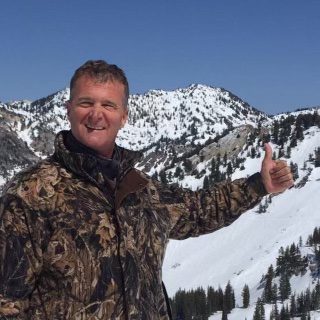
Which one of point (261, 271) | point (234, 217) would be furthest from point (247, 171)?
point (234, 217)

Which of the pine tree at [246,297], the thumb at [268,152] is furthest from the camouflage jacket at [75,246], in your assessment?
the pine tree at [246,297]

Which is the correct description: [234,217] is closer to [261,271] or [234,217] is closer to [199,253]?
[261,271]

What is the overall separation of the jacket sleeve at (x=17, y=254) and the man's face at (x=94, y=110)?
0.91 meters

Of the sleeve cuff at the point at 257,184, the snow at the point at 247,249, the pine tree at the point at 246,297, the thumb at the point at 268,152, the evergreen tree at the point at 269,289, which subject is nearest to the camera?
the thumb at the point at 268,152

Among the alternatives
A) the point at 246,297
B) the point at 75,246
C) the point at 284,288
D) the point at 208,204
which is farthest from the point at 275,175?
the point at 246,297

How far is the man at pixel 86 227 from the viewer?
4.73m

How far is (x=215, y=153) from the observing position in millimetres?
185750

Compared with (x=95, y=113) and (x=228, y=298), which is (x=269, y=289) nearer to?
(x=228, y=298)

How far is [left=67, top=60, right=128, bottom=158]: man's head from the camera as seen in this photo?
5.18 metres

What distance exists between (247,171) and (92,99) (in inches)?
5455

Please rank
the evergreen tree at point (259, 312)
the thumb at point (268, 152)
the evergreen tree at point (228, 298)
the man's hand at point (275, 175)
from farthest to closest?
the evergreen tree at point (228, 298), the evergreen tree at point (259, 312), the man's hand at point (275, 175), the thumb at point (268, 152)

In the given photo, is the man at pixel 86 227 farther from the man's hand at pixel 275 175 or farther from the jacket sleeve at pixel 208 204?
the man's hand at pixel 275 175

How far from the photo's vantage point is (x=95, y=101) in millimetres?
5242

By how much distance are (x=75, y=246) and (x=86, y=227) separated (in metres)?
0.19
